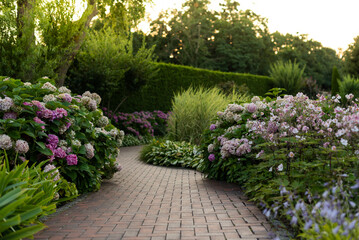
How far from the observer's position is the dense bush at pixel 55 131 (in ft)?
13.1

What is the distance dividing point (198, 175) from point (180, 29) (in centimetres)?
2553

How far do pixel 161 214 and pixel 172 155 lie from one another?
4.27 meters

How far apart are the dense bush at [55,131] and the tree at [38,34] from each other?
144 inches

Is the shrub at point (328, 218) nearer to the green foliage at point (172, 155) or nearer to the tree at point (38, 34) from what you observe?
the green foliage at point (172, 155)

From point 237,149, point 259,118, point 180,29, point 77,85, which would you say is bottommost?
point 237,149

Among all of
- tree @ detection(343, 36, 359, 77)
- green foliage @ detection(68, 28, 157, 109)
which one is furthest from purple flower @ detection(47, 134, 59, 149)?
tree @ detection(343, 36, 359, 77)

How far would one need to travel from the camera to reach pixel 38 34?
29.7 feet

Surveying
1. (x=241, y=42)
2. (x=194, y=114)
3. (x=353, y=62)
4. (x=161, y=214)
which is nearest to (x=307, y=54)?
(x=353, y=62)

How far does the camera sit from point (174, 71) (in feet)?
52.7

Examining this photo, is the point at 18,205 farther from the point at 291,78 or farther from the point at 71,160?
the point at 291,78

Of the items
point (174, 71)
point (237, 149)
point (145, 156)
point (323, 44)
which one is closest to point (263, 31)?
point (323, 44)

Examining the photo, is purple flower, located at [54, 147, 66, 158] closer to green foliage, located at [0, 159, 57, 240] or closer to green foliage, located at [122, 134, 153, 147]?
green foliage, located at [0, 159, 57, 240]

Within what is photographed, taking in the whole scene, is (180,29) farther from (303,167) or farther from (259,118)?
(303,167)

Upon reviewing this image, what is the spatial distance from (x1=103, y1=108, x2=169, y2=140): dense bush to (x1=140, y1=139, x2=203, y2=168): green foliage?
410 centimetres
